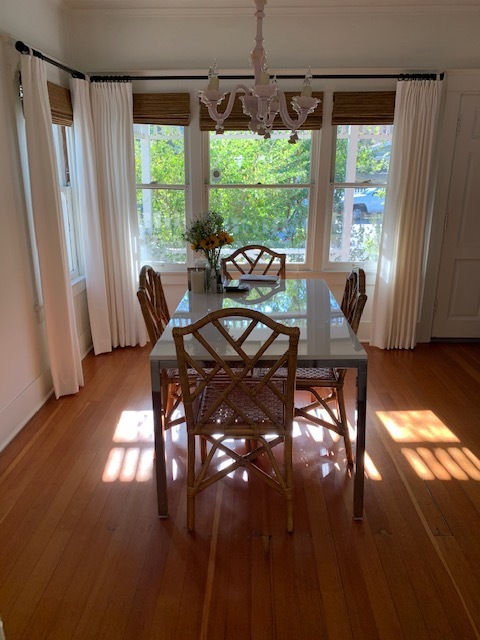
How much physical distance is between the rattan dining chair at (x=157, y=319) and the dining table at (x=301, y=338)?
0.12 m

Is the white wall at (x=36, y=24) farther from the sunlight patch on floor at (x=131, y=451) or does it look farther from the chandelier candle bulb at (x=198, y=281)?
the sunlight patch on floor at (x=131, y=451)

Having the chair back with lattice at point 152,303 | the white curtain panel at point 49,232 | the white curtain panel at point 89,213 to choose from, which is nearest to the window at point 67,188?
the white curtain panel at point 89,213

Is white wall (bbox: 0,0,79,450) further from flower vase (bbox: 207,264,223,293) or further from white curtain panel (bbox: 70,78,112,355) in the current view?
flower vase (bbox: 207,264,223,293)

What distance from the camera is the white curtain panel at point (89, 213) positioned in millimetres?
3402

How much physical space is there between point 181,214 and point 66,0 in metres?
1.74

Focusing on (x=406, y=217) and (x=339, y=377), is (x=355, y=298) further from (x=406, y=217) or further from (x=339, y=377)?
(x=406, y=217)

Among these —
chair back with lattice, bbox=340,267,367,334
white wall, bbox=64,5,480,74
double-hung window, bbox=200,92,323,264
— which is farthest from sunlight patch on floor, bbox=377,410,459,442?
white wall, bbox=64,5,480,74

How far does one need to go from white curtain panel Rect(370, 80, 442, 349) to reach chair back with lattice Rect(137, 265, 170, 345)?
2.11 metres

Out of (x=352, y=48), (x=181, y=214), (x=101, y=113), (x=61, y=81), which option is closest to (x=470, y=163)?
(x=352, y=48)

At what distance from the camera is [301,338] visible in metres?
1.98

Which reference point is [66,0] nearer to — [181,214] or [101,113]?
[101,113]

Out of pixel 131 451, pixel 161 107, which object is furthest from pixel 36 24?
pixel 131 451

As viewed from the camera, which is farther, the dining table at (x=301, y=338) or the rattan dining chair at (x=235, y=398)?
the dining table at (x=301, y=338)

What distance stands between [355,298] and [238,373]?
0.89m
